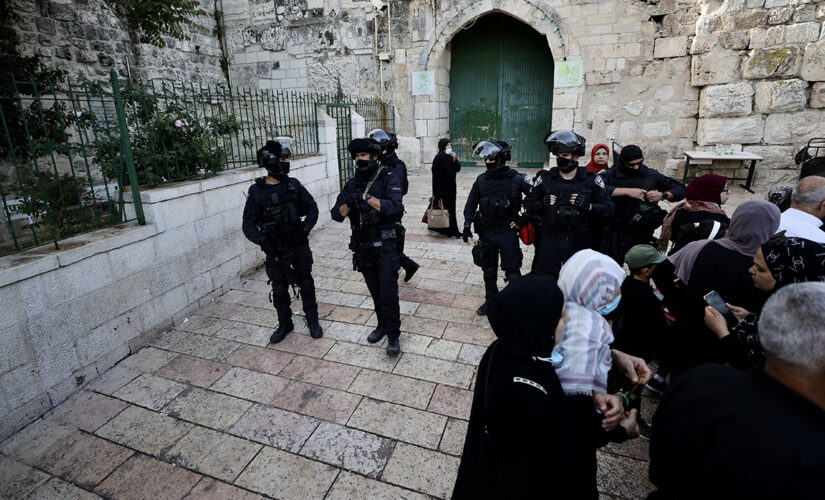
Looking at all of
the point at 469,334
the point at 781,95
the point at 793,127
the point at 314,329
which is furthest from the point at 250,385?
the point at 793,127

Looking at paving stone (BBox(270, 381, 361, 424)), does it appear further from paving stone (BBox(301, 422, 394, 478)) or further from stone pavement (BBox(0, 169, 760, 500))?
paving stone (BBox(301, 422, 394, 478))

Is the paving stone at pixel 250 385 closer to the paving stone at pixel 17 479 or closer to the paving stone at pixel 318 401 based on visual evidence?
the paving stone at pixel 318 401

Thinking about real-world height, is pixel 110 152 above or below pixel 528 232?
above

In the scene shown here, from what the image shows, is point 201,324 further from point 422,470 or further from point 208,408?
point 422,470

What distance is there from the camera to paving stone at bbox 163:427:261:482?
2.87 metres

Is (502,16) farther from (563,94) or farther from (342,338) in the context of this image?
(342,338)

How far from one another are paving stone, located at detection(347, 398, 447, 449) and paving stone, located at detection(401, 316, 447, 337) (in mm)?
1181

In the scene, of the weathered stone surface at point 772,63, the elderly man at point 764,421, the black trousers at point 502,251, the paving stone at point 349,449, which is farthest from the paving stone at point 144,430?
the weathered stone surface at point 772,63

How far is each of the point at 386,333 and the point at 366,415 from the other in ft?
3.98

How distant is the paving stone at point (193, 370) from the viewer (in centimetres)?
384

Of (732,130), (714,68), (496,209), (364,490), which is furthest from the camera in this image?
(732,130)

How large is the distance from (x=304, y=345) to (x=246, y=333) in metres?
0.75

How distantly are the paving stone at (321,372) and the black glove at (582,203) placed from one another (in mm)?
2561

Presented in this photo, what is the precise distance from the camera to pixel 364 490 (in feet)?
8.76
